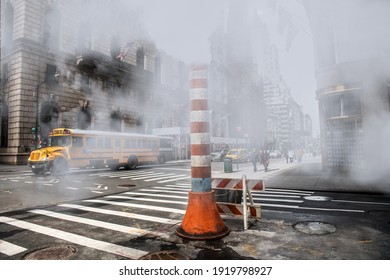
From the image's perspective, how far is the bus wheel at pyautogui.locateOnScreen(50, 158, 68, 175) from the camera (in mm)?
11766

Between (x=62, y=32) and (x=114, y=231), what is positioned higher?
(x=62, y=32)

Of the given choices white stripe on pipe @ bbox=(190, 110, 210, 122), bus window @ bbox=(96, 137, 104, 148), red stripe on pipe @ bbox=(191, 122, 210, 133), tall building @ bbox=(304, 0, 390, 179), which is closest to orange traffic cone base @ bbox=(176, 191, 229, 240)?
red stripe on pipe @ bbox=(191, 122, 210, 133)

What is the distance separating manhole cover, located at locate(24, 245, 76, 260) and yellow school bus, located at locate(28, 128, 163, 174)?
10.1 metres

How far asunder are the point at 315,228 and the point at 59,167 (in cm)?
1192

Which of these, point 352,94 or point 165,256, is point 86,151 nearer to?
point 165,256

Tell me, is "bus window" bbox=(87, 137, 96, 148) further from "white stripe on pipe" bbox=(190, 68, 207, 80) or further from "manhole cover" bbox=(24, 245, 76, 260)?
"white stripe on pipe" bbox=(190, 68, 207, 80)

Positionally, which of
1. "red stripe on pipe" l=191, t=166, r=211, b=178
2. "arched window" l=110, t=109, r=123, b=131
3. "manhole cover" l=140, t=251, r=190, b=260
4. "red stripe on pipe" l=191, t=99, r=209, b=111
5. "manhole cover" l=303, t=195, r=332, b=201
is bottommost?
"manhole cover" l=303, t=195, r=332, b=201

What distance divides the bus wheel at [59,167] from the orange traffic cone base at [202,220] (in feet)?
35.3

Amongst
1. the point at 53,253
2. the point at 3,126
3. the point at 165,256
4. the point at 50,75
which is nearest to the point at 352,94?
the point at 165,256

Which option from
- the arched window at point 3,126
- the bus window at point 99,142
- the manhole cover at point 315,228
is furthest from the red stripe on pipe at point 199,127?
the arched window at point 3,126

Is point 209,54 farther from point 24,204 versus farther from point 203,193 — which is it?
point 24,204
